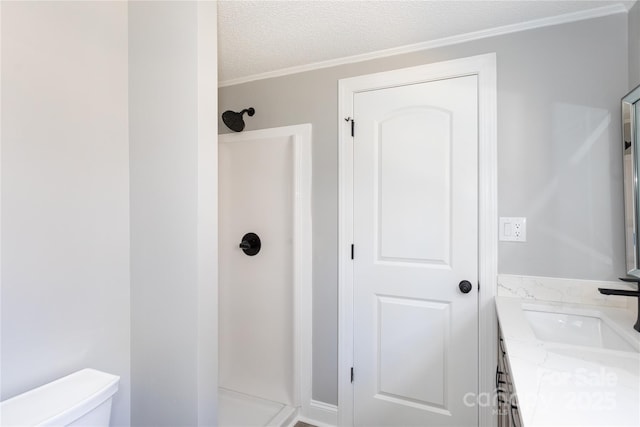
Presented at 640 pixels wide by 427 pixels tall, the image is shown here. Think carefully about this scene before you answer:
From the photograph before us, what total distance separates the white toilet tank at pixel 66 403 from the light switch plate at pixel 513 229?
1801 millimetres

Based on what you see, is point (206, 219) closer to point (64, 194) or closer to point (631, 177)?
point (64, 194)

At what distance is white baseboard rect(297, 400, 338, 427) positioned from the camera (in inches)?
76.8

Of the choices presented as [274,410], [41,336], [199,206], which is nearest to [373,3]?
[199,206]

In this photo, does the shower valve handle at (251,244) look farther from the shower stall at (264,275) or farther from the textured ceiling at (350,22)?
the textured ceiling at (350,22)

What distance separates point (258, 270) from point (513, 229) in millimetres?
1597

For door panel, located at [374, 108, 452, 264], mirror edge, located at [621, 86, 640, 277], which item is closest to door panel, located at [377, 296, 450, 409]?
door panel, located at [374, 108, 452, 264]

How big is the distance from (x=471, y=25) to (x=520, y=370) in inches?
61.9

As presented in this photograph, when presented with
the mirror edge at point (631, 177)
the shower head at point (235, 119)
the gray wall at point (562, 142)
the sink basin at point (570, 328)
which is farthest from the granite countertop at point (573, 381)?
the shower head at point (235, 119)

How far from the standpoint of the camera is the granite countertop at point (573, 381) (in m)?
0.69

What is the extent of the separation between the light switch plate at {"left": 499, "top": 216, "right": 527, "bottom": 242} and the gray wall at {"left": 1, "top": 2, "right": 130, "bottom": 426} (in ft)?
5.88

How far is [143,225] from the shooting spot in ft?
4.35

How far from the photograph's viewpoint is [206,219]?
1.25 meters

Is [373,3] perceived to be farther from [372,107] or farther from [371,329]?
[371,329]

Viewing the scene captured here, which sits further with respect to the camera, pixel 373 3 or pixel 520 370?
pixel 373 3
